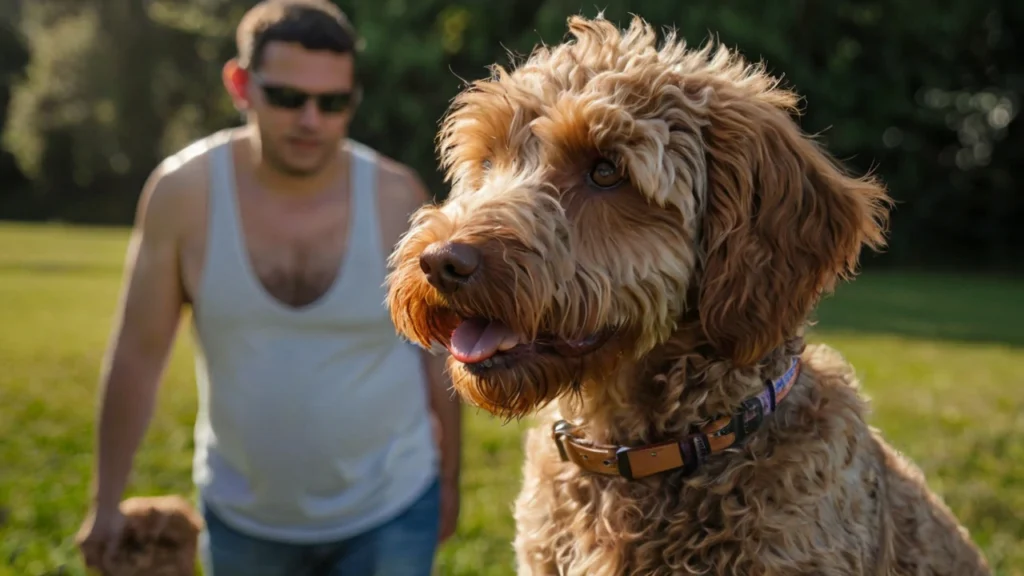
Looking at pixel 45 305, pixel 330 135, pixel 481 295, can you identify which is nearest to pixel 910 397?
pixel 330 135

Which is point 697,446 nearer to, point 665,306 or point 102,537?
point 665,306

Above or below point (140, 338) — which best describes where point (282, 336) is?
above

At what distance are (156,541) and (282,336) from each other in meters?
0.92

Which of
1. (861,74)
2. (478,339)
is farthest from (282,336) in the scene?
(861,74)

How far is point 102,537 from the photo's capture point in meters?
3.83

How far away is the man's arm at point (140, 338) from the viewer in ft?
13.0

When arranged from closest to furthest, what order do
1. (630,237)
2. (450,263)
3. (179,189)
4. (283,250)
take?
(450,263) < (630,237) < (179,189) < (283,250)

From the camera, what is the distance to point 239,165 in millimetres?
4211

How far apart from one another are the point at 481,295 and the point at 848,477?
1.16 meters

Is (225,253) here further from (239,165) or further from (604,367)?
(604,367)

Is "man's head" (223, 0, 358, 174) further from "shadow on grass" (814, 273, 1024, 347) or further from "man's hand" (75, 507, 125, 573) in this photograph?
"shadow on grass" (814, 273, 1024, 347)

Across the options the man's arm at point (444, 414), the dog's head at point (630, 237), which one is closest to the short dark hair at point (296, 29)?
the man's arm at point (444, 414)

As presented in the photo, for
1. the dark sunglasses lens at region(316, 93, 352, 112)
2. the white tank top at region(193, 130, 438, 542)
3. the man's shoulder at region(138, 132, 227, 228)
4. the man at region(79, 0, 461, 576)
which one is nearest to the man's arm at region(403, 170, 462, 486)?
the man at region(79, 0, 461, 576)

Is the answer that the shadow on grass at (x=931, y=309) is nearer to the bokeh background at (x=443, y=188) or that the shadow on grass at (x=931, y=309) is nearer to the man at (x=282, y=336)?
the bokeh background at (x=443, y=188)
